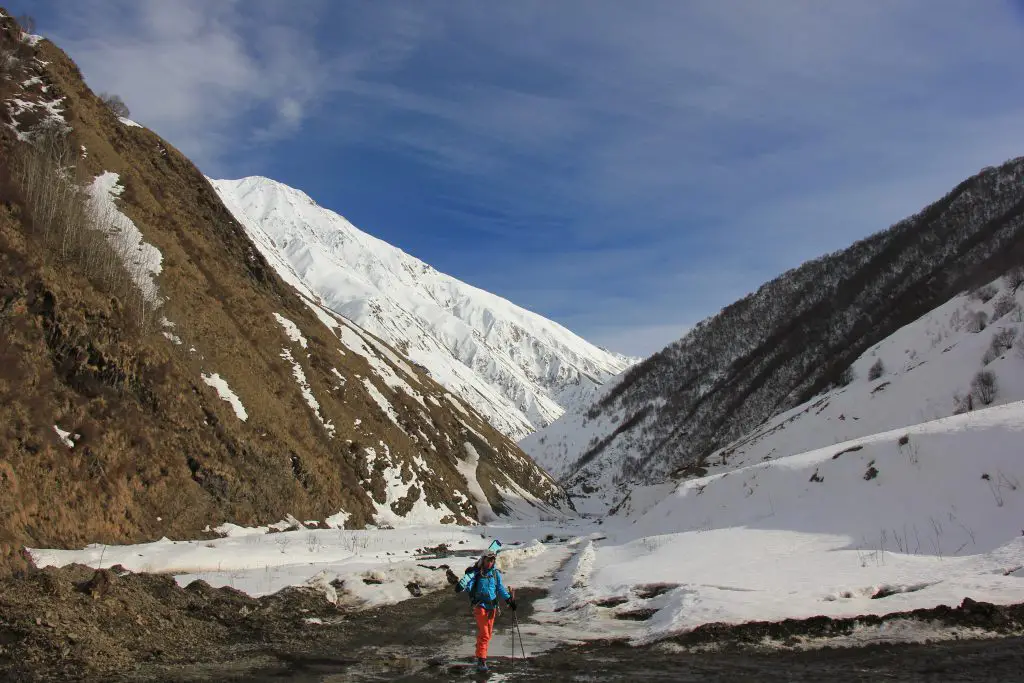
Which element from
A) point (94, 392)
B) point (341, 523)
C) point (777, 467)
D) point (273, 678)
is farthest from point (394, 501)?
point (273, 678)

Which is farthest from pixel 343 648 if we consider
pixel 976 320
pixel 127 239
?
pixel 976 320

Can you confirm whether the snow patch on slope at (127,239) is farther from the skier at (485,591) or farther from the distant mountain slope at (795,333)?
the distant mountain slope at (795,333)

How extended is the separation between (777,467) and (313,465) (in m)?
23.3

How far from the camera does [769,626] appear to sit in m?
11.0

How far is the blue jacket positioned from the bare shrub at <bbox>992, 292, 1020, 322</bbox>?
1717 inches

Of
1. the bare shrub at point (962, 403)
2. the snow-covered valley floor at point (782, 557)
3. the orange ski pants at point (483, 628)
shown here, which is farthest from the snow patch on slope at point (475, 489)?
the orange ski pants at point (483, 628)

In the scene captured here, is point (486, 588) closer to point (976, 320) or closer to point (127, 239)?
point (127, 239)

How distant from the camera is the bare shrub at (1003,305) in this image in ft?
138

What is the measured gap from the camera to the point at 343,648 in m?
11.5

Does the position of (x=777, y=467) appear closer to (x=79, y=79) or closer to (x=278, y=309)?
(x=278, y=309)

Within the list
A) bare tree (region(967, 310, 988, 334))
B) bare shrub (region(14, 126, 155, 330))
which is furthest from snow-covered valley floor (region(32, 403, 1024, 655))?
bare tree (region(967, 310, 988, 334))

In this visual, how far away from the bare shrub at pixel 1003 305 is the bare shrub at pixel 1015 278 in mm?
707

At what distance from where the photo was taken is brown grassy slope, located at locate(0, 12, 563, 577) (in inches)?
795

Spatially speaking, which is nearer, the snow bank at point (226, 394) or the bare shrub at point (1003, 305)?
the snow bank at point (226, 394)
